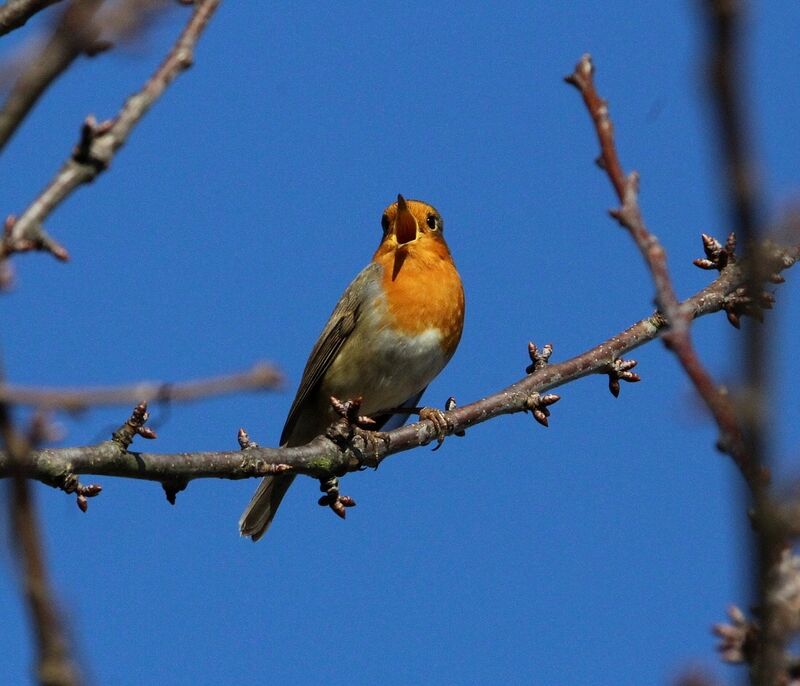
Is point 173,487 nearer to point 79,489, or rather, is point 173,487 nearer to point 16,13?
point 79,489

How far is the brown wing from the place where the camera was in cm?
847

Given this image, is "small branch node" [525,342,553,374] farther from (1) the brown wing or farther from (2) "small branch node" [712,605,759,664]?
(2) "small branch node" [712,605,759,664]

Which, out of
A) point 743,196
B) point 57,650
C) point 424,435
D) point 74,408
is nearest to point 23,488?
point 57,650

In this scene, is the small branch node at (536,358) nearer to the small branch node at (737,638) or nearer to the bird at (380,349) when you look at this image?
the bird at (380,349)

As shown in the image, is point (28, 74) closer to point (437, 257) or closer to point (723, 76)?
point (723, 76)

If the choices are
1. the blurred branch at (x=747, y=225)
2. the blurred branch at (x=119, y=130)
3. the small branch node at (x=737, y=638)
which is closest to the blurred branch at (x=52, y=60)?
the blurred branch at (x=119, y=130)

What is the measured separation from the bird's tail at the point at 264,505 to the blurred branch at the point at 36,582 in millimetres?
6916

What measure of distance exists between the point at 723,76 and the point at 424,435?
18.4ft

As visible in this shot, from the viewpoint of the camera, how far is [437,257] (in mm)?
9062

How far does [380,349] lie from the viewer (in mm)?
8188

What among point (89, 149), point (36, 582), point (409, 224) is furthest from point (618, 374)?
point (36, 582)

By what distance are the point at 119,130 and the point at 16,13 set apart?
1169 mm

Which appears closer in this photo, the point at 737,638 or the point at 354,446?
the point at 737,638

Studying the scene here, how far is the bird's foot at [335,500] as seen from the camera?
19.9 feet
